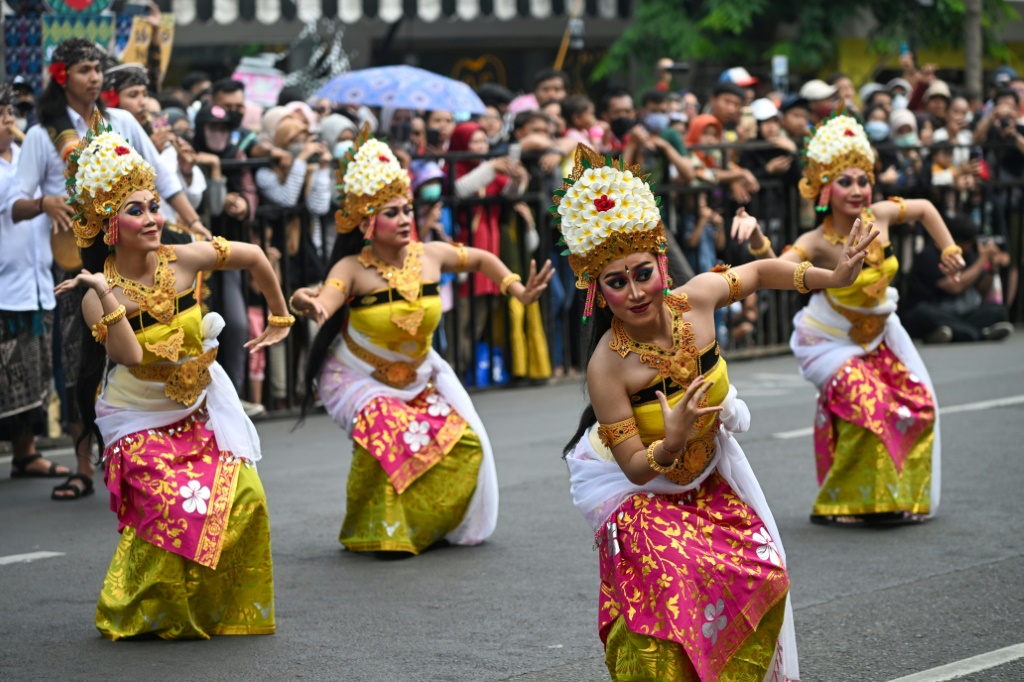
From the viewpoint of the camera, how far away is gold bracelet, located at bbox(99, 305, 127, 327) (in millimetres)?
6211

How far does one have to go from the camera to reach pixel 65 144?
29.2 feet

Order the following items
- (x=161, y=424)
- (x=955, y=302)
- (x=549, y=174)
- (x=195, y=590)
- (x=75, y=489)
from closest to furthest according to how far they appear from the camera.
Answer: (x=195, y=590) → (x=161, y=424) → (x=75, y=489) → (x=549, y=174) → (x=955, y=302)

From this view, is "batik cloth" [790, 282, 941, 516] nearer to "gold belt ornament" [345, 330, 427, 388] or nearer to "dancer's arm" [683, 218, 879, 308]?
"gold belt ornament" [345, 330, 427, 388]

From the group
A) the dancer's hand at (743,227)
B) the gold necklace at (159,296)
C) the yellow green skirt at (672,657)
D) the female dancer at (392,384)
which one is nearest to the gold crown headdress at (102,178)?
the gold necklace at (159,296)

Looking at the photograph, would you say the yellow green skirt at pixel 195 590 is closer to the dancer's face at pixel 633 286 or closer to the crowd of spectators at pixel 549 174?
the dancer's face at pixel 633 286

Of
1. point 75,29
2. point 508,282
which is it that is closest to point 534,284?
point 508,282

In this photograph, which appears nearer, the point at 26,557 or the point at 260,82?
the point at 26,557

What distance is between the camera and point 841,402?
8195mm

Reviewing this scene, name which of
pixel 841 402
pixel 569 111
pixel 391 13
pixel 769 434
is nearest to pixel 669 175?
pixel 569 111

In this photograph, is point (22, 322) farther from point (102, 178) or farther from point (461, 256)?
point (102, 178)

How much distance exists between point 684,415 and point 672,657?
2.34ft

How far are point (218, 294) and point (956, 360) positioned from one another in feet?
20.7

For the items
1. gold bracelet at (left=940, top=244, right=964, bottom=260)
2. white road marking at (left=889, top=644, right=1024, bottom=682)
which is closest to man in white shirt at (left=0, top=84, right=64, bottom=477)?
gold bracelet at (left=940, top=244, right=964, bottom=260)

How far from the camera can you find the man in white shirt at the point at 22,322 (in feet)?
30.6
